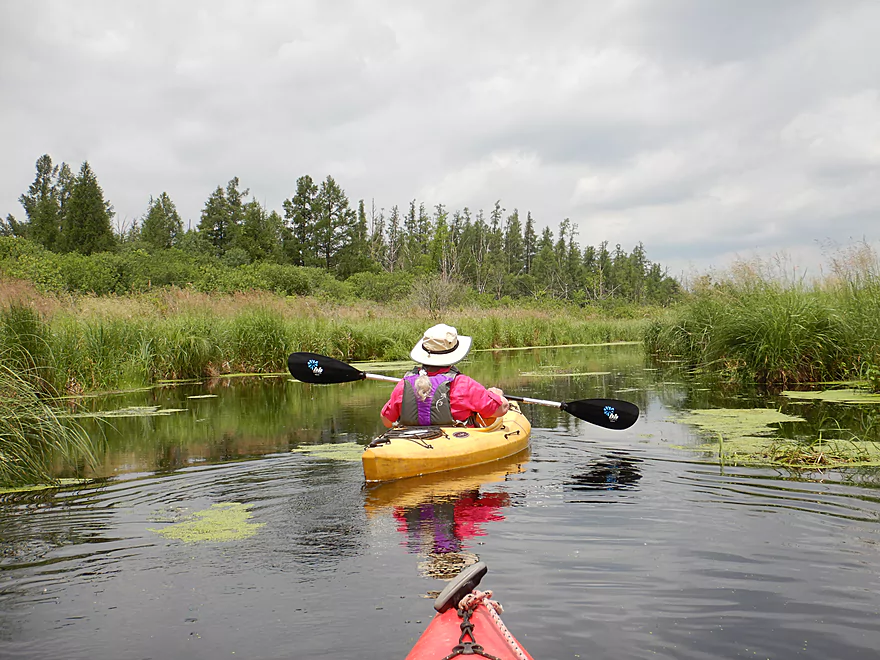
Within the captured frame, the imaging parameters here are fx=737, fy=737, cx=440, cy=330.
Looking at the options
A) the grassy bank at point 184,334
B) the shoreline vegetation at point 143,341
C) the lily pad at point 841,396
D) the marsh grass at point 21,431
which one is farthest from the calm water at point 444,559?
the lily pad at point 841,396

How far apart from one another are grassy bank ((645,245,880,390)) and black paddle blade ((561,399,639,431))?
3.80 m

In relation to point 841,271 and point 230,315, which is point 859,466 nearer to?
point 841,271

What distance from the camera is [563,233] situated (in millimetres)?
77250

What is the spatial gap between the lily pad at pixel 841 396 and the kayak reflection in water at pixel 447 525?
5376 mm

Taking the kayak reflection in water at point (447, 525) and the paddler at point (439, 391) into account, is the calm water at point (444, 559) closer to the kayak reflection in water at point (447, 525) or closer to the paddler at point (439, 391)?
the kayak reflection in water at point (447, 525)

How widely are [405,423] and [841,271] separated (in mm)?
7583

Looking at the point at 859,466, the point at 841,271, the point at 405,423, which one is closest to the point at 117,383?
the point at 405,423

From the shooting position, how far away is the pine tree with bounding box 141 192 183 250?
177 feet

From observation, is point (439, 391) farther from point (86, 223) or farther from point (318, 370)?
point (86, 223)

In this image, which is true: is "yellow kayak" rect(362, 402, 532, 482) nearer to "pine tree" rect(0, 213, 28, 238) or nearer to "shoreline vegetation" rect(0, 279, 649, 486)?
"shoreline vegetation" rect(0, 279, 649, 486)

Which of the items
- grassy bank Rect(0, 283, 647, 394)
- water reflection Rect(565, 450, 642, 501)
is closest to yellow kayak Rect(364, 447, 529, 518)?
water reflection Rect(565, 450, 642, 501)

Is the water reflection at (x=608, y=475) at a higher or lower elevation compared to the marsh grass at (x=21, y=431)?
lower

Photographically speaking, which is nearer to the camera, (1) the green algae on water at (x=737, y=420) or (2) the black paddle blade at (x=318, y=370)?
(1) the green algae on water at (x=737, y=420)

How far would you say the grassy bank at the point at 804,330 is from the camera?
9508 mm
